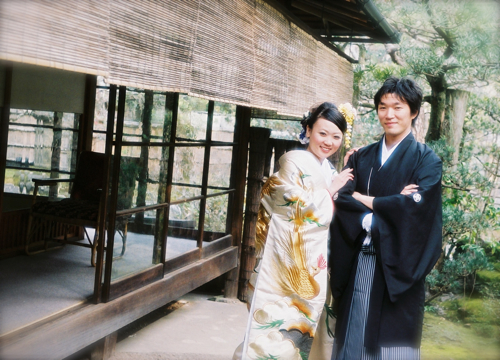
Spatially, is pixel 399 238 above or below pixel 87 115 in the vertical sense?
below

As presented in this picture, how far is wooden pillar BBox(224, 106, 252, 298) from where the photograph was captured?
676 cm

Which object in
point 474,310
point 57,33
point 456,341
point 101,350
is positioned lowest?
point 456,341

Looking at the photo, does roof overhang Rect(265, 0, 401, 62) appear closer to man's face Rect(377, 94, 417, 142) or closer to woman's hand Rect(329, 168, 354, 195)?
man's face Rect(377, 94, 417, 142)

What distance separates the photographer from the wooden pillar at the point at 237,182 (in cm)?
676

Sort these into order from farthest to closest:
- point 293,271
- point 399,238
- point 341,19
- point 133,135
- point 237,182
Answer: point 341,19 → point 237,182 → point 133,135 → point 293,271 → point 399,238

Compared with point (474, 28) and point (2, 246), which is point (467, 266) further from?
point (2, 246)

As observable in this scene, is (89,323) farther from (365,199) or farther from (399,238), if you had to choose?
(399,238)

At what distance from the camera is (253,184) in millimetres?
6840

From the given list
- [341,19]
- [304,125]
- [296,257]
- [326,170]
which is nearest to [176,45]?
[304,125]

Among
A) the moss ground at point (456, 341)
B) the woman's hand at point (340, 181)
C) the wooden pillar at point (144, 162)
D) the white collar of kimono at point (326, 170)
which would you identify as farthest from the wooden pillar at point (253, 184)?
the woman's hand at point (340, 181)

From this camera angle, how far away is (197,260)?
230 inches

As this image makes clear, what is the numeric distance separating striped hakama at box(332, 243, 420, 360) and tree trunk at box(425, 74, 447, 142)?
202 inches

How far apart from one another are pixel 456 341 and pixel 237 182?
3.59 m

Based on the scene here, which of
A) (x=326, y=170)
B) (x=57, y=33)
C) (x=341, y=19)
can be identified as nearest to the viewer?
(x=57, y=33)
